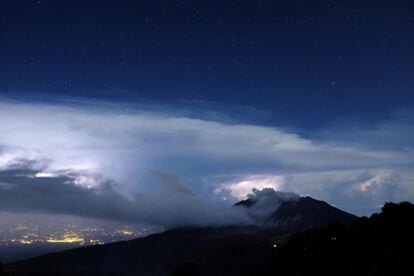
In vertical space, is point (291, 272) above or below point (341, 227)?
below

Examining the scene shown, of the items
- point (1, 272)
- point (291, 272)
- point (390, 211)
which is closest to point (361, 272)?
point (291, 272)

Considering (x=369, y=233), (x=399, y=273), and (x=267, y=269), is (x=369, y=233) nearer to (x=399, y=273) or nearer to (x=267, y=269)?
(x=267, y=269)

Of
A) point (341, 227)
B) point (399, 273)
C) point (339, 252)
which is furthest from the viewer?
point (341, 227)

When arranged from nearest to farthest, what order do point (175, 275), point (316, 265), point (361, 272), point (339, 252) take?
point (361, 272) → point (316, 265) → point (339, 252) → point (175, 275)

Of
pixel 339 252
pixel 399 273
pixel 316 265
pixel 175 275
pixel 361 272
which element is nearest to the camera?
A: pixel 399 273

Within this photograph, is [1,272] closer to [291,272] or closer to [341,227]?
[291,272]

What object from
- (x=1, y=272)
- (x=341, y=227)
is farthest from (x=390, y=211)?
(x=1, y=272)

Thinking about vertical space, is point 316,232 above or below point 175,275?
above

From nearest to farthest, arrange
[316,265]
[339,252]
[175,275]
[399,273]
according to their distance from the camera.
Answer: [399,273]
[316,265]
[339,252]
[175,275]

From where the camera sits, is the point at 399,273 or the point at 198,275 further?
the point at 198,275
